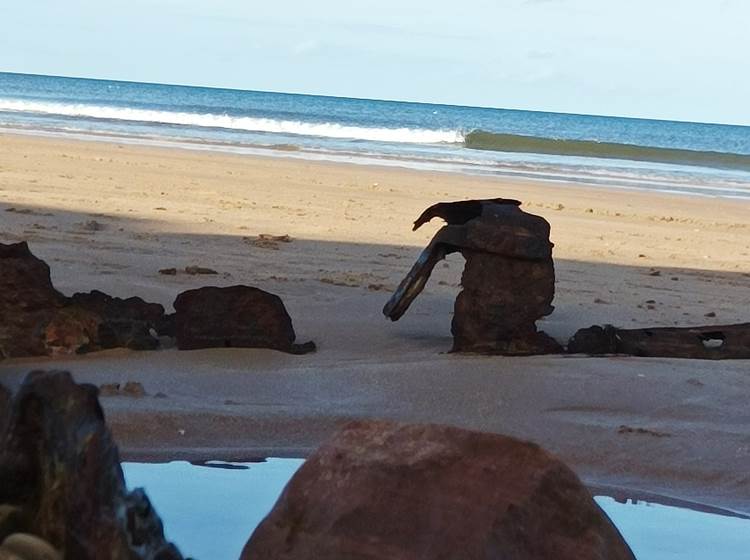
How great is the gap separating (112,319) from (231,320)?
444mm

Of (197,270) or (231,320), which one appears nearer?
(231,320)

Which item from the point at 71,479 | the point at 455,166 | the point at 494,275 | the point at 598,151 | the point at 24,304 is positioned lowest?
the point at 598,151

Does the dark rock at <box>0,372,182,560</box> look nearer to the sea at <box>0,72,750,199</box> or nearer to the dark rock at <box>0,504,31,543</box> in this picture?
the dark rock at <box>0,504,31,543</box>

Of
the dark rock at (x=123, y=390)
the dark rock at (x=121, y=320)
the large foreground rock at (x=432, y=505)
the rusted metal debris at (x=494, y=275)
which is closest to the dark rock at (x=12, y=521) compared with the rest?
the large foreground rock at (x=432, y=505)

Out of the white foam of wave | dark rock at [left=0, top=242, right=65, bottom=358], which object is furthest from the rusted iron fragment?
the white foam of wave

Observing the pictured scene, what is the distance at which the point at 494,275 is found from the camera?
193 inches

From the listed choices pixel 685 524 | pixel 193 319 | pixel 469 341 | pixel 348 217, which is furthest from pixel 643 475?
pixel 348 217

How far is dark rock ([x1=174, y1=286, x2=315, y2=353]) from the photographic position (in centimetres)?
480

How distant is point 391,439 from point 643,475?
5.28ft

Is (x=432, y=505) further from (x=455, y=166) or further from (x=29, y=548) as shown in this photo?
(x=455, y=166)

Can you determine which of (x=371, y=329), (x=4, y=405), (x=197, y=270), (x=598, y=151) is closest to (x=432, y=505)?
(x=4, y=405)

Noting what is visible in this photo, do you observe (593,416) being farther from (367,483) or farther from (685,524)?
(367,483)

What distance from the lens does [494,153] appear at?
3012 centimetres

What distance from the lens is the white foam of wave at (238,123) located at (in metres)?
35.8
